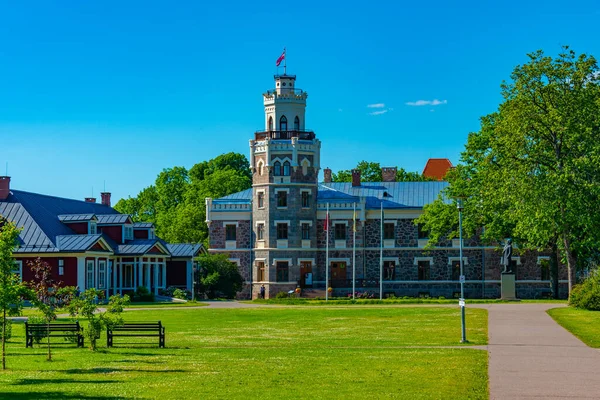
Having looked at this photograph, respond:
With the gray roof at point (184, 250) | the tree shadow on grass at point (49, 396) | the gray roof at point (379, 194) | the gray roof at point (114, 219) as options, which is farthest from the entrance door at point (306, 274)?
the tree shadow on grass at point (49, 396)

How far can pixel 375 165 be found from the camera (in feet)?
315

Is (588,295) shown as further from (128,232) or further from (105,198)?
(105,198)

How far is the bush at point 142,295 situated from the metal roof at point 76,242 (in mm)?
4537

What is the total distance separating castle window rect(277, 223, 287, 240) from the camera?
219ft

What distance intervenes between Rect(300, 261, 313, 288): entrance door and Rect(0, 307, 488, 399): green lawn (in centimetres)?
3045

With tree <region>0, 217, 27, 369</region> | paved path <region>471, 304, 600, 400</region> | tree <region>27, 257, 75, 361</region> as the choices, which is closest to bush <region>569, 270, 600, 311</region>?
paved path <region>471, 304, 600, 400</region>

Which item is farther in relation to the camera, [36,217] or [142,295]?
[142,295]

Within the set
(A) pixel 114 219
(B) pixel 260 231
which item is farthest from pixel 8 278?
(B) pixel 260 231

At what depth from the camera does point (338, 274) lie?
67562mm

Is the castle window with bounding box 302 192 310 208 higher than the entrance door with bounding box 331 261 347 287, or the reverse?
the castle window with bounding box 302 192 310 208

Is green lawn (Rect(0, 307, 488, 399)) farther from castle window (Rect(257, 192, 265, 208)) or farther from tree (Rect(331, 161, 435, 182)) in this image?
tree (Rect(331, 161, 435, 182))

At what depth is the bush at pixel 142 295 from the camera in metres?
60.7

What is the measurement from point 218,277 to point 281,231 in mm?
5737

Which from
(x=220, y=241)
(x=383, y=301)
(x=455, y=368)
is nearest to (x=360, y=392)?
(x=455, y=368)
